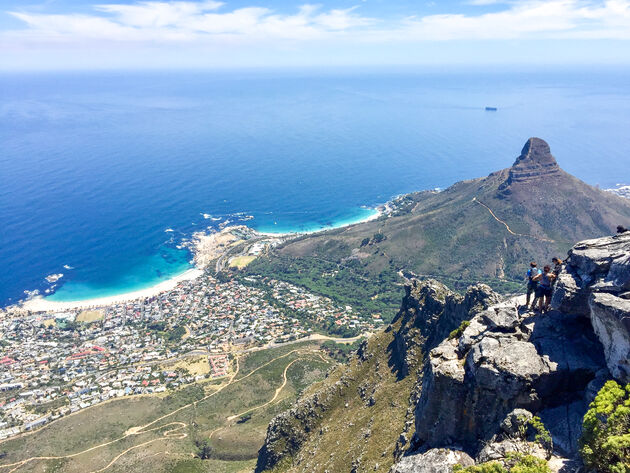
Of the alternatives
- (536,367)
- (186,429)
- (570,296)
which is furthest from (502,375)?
(186,429)

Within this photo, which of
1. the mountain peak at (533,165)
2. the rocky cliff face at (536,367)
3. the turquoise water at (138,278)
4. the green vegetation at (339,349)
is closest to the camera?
the rocky cliff face at (536,367)

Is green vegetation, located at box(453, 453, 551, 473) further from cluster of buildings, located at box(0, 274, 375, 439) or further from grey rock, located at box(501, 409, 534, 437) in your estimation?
cluster of buildings, located at box(0, 274, 375, 439)

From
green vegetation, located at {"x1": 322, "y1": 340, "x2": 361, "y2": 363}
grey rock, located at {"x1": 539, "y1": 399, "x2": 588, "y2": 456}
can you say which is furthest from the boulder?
green vegetation, located at {"x1": 322, "y1": 340, "x2": 361, "y2": 363}


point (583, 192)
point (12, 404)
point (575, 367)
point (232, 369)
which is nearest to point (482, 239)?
point (583, 192)

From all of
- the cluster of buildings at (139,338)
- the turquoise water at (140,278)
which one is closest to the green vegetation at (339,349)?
the cluster of buildings at (139,338)

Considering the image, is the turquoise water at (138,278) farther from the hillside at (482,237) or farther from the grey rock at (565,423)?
the grey rock at (565,423)

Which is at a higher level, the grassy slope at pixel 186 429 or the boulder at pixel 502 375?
the boulder at pixel 502 375
